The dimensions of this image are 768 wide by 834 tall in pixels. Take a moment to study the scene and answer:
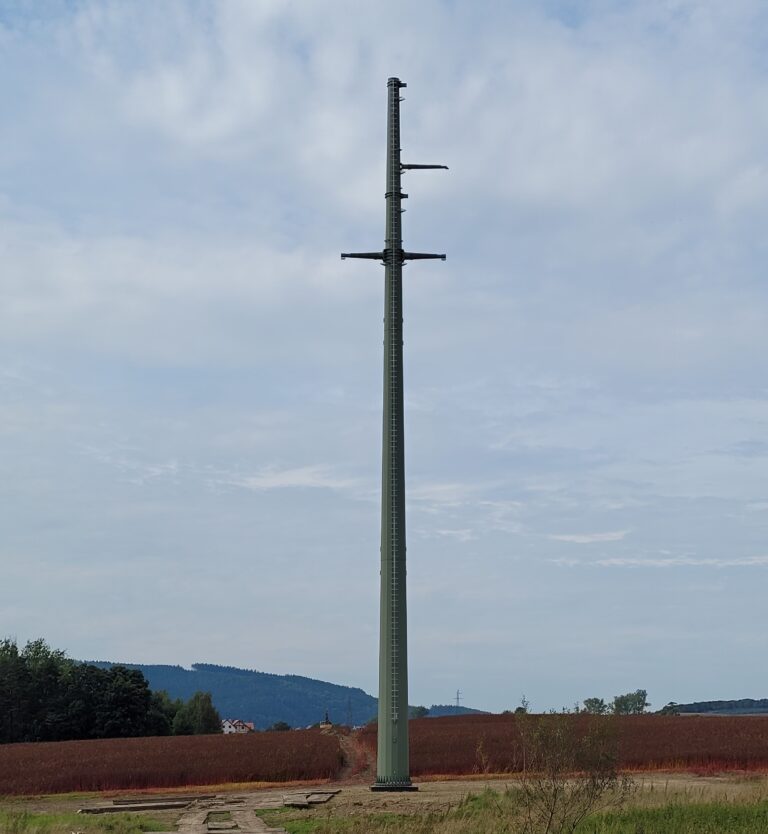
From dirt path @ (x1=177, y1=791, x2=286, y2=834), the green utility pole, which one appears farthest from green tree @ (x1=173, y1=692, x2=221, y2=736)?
the green utility pole

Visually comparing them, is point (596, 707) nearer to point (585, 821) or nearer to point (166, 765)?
point (585, 821)

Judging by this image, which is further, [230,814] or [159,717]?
[159,717]

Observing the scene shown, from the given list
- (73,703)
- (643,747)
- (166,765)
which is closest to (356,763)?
(166,765)

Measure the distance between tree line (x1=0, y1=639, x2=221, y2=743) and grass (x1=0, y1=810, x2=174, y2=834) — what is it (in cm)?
6430

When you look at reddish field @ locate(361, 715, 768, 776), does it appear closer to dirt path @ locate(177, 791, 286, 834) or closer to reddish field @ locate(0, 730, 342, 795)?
reddish field @ locate(0, 730, 342, 795)

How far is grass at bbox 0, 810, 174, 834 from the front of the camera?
82.8 feet

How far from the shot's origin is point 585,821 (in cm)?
2398

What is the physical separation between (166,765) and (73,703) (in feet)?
165

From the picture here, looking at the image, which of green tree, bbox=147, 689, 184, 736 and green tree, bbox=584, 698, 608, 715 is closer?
green tree, bbox=584, 698, 608, 715

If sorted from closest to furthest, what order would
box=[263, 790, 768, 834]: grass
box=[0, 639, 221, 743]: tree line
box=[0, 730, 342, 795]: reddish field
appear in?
box=[263, 790, 768, 834]: grass < box=[0, 730, 342, 795]: reddish field < box=[0, 639, 221, 743]: tree line

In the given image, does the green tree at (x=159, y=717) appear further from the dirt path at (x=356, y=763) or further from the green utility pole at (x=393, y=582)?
the green utility pole at (x=393, y=582)

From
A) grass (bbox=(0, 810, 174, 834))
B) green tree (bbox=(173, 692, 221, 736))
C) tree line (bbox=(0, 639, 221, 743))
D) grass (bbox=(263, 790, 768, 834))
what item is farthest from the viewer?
green tree (bbox=(173, 692, 221, 736))

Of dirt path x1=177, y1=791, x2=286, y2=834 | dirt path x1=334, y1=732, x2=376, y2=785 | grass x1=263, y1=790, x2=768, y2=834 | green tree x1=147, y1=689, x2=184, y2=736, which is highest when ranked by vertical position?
green tree x1=147, y1=689, x2=184, y2=736

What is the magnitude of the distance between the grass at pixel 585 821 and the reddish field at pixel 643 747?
1004 centimetres
